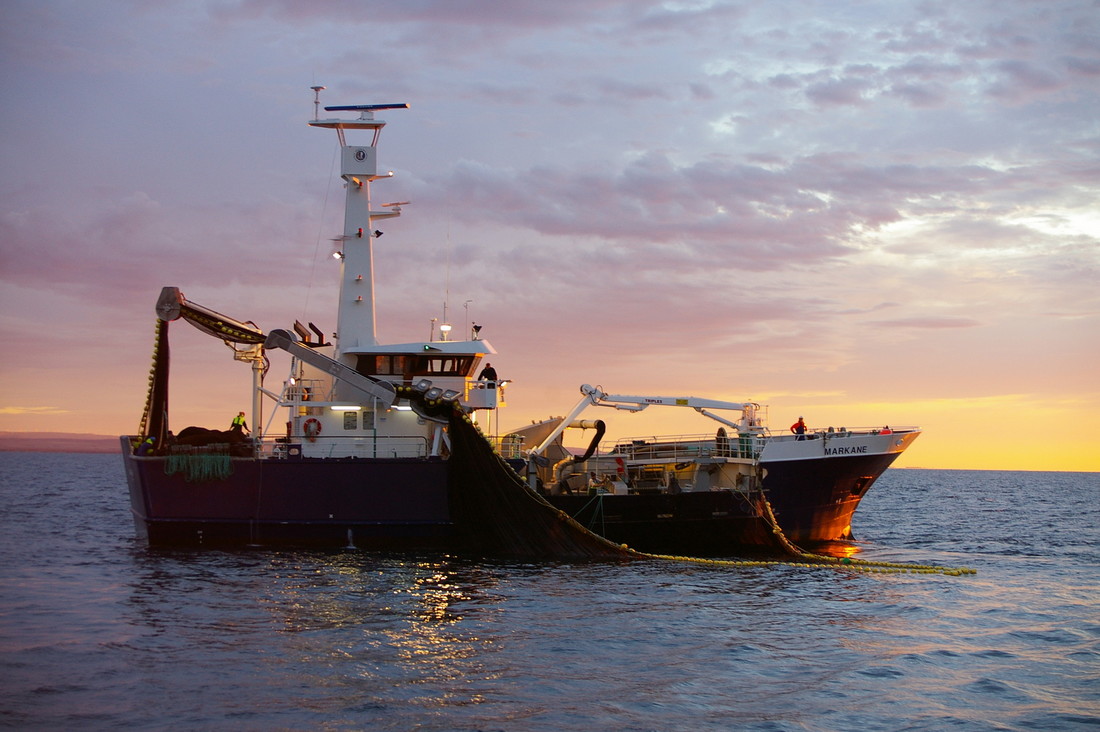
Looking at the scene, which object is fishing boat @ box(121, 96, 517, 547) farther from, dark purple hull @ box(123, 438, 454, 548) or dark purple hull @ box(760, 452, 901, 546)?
dark purple hull @ box(760, 452, 901, 546)

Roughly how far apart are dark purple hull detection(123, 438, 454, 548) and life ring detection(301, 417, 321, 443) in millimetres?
2159

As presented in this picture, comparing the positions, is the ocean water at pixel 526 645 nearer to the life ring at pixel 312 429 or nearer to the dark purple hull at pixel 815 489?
the life ring at pixel 312 429

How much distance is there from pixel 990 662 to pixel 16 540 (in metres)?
33.3

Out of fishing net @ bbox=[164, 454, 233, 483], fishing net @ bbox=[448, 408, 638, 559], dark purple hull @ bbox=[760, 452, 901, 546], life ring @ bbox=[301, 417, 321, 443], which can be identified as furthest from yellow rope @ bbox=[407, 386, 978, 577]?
fishing net @ bbox=[164, 454, 233, 483]

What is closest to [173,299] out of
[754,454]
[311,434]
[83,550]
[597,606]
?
[311,434]

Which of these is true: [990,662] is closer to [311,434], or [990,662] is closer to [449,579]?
[449,579]

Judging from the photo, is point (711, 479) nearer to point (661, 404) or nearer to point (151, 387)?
point (661, 404)

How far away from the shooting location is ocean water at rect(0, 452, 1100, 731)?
14.1 m

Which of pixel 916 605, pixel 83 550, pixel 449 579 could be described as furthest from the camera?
pixel 83 550

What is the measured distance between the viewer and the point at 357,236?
3522 centimetres

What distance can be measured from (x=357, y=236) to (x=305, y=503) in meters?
9.86

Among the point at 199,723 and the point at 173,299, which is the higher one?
the point at 173,299

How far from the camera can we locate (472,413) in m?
33.8

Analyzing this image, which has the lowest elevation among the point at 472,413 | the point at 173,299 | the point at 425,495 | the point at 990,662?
the point at 990,662
